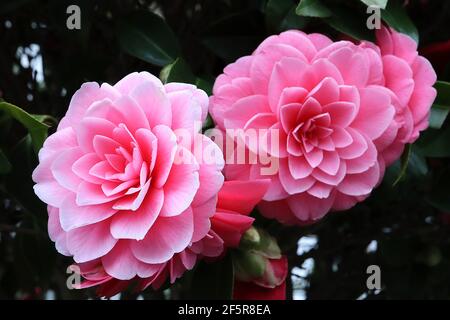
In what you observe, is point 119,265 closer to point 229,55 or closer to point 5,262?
point 229,55

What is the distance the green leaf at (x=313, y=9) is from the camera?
65 centimetres

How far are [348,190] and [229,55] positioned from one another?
0.80ft

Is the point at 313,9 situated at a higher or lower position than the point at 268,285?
higher

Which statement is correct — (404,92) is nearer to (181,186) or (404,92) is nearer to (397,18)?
(397,18)

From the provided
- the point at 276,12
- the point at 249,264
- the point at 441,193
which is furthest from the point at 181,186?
the point at 441,193

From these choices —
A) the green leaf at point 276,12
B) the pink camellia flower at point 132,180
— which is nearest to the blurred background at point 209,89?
the green leaf at point 276,12

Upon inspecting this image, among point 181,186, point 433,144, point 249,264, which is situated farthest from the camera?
point 433,144

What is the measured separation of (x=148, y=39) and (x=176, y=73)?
116 mm

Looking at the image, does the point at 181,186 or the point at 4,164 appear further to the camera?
the point at 4,164

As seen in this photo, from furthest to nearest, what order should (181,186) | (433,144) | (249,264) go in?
(433,144)
(249,264)
(181,186)

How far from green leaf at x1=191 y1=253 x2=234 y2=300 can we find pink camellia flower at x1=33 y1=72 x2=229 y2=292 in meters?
0.08

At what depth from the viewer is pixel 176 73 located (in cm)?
69

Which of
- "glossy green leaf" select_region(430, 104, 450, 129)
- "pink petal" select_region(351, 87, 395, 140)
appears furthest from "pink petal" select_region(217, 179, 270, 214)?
"glossy green leaf" select_region(430, 104, 450, 129)

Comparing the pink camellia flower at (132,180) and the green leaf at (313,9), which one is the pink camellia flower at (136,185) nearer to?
the pink camellia flower at (132,180)
